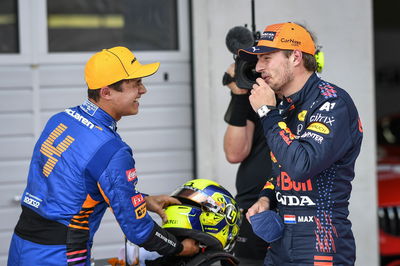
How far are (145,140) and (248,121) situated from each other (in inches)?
85.0

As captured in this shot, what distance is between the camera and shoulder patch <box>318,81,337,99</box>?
2.80 meters

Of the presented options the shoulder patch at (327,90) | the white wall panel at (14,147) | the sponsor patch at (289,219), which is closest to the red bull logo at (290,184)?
the sponsor patch at (289,219)

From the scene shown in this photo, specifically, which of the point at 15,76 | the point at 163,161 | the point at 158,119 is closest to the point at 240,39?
the point at 158,119

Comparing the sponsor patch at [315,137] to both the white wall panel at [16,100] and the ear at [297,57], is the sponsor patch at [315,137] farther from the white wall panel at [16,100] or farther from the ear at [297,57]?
the white wall panel at [16,100]

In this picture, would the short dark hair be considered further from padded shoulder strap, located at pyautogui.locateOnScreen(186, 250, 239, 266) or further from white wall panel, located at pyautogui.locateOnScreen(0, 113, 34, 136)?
white wall panel, located at pyautogui.locateOnScreen(0, 113, 34, 136)

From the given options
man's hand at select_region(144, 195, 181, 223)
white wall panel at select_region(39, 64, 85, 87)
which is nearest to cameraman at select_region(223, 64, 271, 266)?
man's hand at select_region(144, 195, 181, 223)

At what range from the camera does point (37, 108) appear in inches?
222

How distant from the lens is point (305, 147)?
8.80 ft

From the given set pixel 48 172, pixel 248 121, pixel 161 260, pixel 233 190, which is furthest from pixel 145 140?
pixel 48 172

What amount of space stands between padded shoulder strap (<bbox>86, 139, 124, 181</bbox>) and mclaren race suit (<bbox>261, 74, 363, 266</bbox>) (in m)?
0.68

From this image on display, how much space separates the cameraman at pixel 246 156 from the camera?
374cm

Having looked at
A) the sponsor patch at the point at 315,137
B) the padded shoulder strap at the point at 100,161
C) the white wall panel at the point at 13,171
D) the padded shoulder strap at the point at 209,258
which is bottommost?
the padded shoulder strap at the point at 209,258

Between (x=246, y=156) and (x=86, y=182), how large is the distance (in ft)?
4.25

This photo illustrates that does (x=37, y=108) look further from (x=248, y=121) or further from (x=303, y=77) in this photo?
(x=303, y=77)
